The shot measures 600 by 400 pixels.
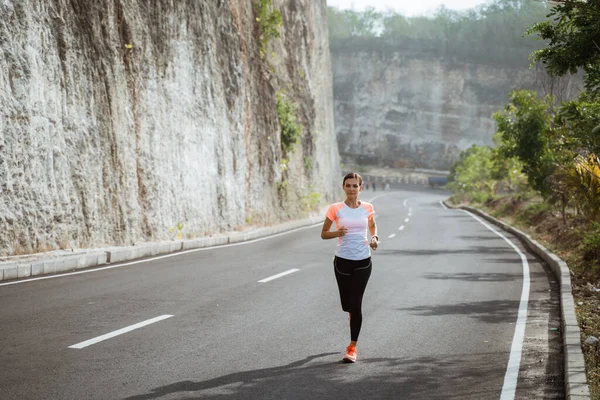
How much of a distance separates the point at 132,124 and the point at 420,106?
9632cm

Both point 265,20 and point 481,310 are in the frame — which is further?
point 265,20

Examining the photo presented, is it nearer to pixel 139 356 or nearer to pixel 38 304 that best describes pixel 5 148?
pixel 38 304

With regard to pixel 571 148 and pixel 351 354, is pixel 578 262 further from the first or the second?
pixel 351 354

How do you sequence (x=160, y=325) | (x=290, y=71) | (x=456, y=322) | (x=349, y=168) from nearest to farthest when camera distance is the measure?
(x=160, y=325), (x=456, y=322), (x=290, y=71), (x=349, y=168)

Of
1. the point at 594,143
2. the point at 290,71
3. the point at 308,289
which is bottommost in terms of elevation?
the point at 308,289

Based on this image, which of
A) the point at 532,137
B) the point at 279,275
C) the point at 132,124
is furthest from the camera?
the point at 532,137

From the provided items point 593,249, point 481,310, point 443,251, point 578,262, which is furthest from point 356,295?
point 443,251

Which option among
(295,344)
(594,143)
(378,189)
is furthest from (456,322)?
(378,189)

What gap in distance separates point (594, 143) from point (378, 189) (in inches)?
3288

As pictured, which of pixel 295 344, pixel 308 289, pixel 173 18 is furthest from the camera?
pixel 173 18

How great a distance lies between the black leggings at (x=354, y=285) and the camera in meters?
6.75

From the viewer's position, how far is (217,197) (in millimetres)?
24312

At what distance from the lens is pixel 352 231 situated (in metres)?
6.76

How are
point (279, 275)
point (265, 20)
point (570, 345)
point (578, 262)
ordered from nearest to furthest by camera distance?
point (570, 345) < point (279, 275) < point (578, 262) < point (265, 20)
